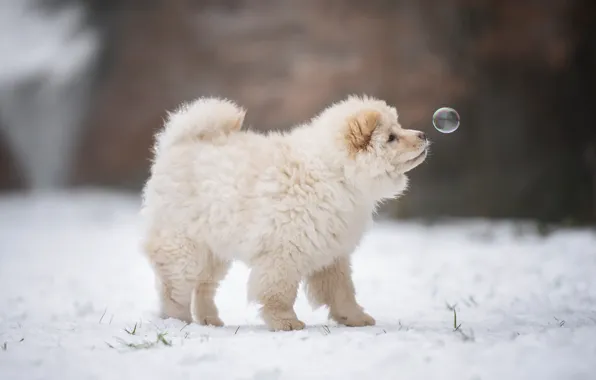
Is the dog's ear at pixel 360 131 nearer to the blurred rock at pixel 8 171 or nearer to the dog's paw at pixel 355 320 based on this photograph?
the dog's paw at pixel 355 320

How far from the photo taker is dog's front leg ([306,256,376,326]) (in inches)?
147

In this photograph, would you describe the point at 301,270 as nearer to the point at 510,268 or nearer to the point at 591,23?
the point at 510,268

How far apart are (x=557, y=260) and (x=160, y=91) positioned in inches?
449

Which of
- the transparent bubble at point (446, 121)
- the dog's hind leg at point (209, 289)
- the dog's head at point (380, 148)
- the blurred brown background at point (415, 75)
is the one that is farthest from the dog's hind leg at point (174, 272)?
the blurred brown background at point (415, 75)

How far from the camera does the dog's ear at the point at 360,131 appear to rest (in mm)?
3600

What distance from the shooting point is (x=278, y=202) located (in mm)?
3488

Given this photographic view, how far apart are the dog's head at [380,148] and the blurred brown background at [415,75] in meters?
4.89

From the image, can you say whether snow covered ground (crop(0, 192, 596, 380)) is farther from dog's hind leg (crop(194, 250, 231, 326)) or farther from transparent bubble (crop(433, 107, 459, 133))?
transparent bubble (crop(433, 107, 459, 133))

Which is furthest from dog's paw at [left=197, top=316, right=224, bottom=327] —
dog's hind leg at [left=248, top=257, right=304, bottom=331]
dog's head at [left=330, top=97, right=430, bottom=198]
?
dog's head at [left=330, top=97, right=430, bottom=198]

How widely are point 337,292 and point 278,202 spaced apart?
0.78 meters

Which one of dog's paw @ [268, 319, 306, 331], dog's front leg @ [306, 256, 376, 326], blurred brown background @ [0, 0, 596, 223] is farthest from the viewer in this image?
blurred brown background @ [0, 0, 596, 223]

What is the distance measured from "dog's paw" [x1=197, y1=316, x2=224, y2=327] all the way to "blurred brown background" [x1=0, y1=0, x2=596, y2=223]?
13.9ft

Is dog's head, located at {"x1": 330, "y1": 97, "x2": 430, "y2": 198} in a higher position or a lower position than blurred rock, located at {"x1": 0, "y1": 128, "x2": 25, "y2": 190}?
lower

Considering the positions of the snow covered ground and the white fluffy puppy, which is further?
the white fluffy puppy
